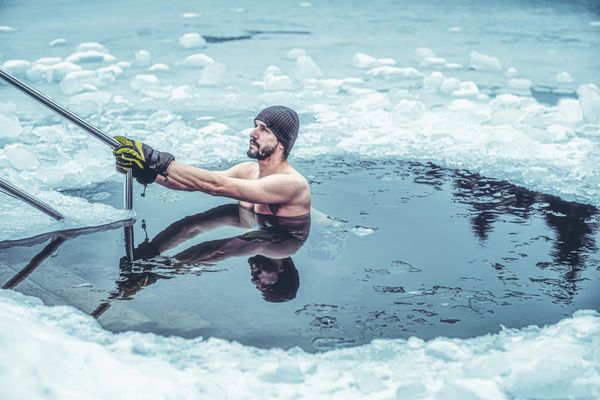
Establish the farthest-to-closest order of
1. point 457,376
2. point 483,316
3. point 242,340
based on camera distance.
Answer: point 483,316 → point 242,340 → point 457,376

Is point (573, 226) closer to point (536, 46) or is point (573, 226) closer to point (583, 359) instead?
point (583, 359)

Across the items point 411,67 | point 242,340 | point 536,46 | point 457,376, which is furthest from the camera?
point 536,46

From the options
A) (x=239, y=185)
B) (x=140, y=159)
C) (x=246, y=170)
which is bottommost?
(x=246, y=170)

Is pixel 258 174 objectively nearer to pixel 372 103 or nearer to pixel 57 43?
pixel 372 103

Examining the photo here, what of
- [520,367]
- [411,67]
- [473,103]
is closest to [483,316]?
[520,367]

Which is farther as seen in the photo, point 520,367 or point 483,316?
point 483,316

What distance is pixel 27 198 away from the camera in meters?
4.45

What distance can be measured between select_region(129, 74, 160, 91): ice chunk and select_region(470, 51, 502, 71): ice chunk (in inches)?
183

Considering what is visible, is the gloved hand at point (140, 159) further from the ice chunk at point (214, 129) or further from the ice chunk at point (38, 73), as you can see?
the ice chunk at point (38, 73)

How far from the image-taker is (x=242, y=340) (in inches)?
142

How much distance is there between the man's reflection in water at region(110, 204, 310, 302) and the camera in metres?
4.18

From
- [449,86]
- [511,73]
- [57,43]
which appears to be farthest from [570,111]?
[57,43]

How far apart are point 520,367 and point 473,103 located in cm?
627

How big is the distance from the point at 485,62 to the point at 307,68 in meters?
2.79
